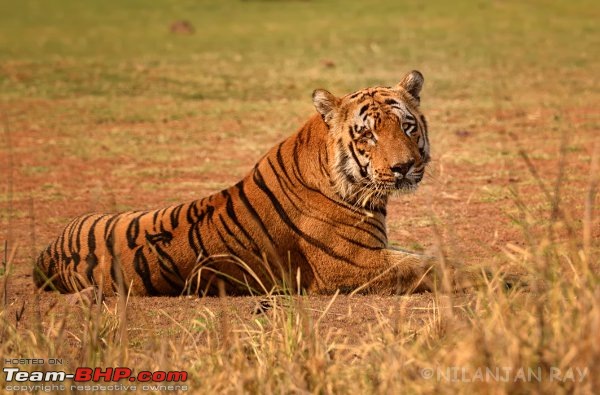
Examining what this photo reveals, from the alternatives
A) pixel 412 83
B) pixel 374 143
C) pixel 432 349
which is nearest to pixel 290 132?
pixel 412 83

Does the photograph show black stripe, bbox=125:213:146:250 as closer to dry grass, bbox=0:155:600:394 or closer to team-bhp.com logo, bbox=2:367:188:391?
dry grass, bbox=0:155:600:394

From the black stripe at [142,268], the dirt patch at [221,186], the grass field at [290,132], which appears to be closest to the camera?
the grass field at [290,132]

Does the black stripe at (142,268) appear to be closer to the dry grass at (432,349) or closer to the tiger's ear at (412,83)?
the dry grass at (432,349)

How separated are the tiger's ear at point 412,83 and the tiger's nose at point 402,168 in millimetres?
411

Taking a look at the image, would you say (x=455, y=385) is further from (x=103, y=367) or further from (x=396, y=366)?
(x=103, y=367)

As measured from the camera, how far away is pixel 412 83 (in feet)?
16.2

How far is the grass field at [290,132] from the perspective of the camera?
3184 millimetres

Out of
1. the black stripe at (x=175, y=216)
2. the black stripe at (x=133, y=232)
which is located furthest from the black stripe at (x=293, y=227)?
the black stripe at (x=133, y=232)

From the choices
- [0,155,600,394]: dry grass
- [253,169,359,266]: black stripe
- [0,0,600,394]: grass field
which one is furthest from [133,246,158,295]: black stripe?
[0,155,600,394]: dry grass

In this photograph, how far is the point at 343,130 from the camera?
187 inches

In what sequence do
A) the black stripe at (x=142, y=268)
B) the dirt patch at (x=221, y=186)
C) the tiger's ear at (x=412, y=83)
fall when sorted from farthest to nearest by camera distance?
the tiger's ear at (x=412, y=83), the black stripe at (x=142, y=268), the dirt patch at (x=221, y=186)

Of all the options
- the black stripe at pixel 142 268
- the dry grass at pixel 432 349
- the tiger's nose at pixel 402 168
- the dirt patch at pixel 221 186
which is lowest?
the dirt patch at pixel 221 186

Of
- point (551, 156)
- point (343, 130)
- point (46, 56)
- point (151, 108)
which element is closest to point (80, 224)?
point (343, 130)

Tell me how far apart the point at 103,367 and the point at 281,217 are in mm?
1554
